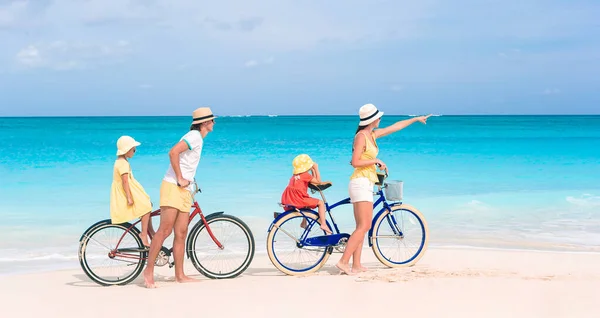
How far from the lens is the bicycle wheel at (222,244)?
6047 millimetres

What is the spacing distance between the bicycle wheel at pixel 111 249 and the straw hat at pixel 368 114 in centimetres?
223

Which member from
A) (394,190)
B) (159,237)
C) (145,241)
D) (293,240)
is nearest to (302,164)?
(293,240)

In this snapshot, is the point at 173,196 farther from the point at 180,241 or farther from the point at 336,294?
the point at 336,294

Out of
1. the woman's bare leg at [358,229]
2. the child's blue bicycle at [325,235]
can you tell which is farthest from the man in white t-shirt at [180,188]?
the woman's bare leg at [358,229]

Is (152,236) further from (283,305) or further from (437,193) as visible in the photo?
(437,193)

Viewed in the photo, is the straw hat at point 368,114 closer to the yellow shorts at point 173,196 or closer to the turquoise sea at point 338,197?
the yellow shorts at point 173,196

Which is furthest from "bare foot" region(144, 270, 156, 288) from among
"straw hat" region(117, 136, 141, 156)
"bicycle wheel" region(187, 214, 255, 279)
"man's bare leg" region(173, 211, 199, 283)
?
"straw hat" region(117, 136, 141, 156)

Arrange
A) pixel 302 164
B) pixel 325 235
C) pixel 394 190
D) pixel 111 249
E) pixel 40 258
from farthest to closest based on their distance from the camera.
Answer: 1. pixel 40 258
2. pixel 394 190
3. pixel 325 235
4. pixel 302 164
5. pixel 111 249

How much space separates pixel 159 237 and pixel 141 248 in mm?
277

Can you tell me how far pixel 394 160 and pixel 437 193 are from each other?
414 inches

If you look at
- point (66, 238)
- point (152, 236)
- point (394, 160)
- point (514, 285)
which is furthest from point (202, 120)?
point (394, 160)

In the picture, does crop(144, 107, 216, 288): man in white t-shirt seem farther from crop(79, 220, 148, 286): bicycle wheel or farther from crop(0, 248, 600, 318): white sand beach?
crop(0, 248, 600, 318): white sand beach

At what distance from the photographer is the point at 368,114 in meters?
6.07

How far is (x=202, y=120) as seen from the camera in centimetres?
571
